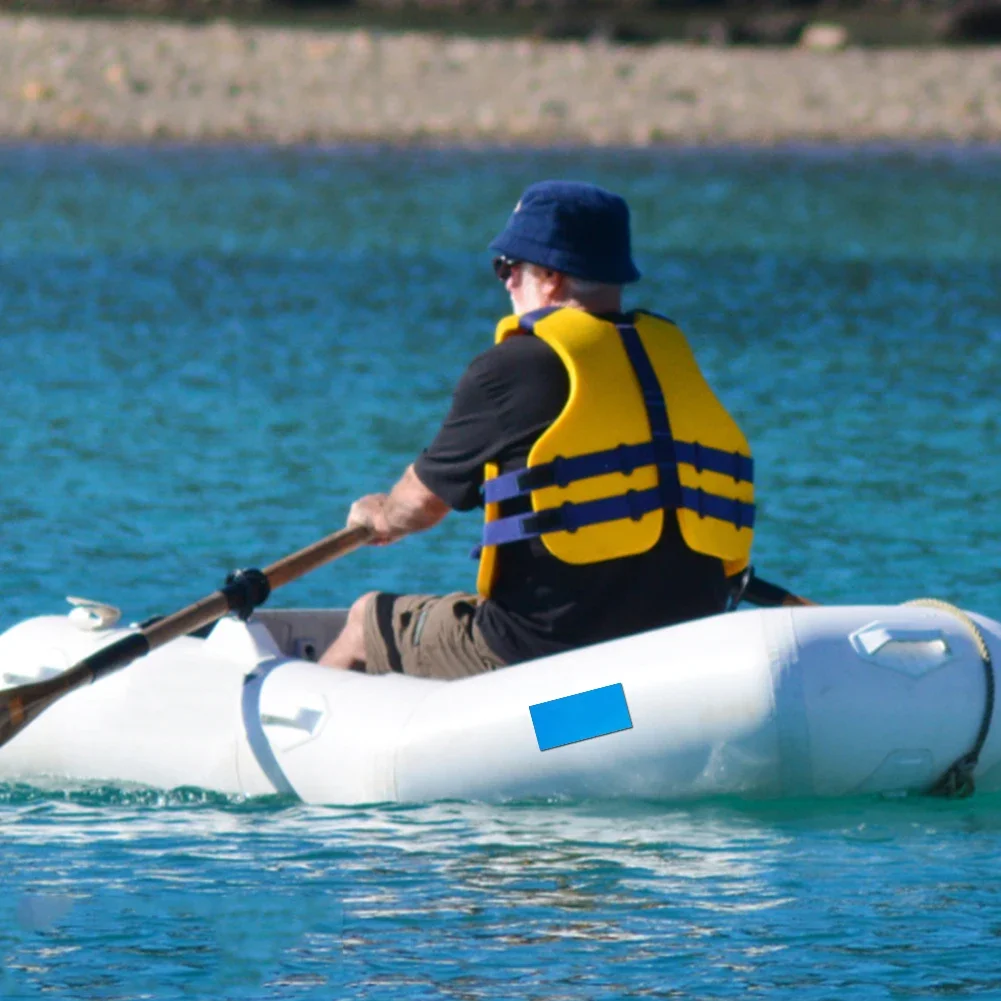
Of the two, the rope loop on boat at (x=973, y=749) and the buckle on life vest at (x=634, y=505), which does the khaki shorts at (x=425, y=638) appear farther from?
the rope loop on boat at (x=973, y=749)

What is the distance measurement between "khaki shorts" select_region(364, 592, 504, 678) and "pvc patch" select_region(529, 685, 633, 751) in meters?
0.30

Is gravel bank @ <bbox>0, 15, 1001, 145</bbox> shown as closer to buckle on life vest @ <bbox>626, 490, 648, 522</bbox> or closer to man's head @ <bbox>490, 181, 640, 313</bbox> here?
man's head @ <bbox>490, 181, 640, 313</bbox>

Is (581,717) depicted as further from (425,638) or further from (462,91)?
(462,91)

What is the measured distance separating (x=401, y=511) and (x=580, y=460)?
0.51 metres

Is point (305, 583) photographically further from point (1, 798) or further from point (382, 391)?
point (382, 391)

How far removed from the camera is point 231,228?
2534 centimetres

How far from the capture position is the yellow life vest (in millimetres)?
5562

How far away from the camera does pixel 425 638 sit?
19.7 ft

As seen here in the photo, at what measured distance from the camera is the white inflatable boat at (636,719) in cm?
546

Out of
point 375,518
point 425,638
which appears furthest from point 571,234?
point 425,638

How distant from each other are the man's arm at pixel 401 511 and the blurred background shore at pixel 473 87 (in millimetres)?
29465

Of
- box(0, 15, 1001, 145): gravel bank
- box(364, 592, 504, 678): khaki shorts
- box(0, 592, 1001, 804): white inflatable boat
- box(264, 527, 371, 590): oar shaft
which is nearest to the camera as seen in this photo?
box(0, 592, 1001, 804): white inflatable boat

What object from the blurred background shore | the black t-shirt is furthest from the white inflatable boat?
the blurred background shore

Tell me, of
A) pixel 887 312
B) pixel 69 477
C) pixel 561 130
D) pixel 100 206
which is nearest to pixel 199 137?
pixel 561 130
